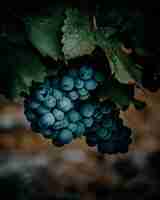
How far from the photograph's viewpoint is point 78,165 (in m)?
4.77

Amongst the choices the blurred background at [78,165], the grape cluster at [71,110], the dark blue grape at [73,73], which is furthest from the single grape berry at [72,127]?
the blurred background at [78,165]

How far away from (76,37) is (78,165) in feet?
11.9

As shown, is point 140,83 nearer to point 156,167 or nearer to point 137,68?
point 137,68

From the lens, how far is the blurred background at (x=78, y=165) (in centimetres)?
431

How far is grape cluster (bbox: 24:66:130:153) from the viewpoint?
4.19ft

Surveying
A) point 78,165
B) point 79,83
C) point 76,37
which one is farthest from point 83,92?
point 78,165

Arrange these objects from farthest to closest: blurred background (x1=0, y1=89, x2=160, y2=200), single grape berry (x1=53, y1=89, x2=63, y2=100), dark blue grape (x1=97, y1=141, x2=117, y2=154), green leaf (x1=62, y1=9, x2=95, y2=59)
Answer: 1. blurred background (x1=0, y1=89, x2=160, y2=200)
2. dark blue grape (x1=97, y1=141, x2=117, y2=154)
3. single grape berry (x1=53, y1=89, x2=63, y2=100)
4. green leaf (x1=62, y1=9, x2=95, y2=59)

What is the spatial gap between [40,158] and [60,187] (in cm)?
45

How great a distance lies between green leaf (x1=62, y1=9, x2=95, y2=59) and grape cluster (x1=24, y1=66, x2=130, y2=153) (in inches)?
2.8

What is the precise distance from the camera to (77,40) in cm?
121

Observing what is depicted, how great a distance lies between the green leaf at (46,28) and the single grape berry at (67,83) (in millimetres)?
57

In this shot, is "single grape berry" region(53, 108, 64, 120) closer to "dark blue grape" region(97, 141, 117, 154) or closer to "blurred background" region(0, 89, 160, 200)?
"dark blue grape" region(97, 141, 117, 154)

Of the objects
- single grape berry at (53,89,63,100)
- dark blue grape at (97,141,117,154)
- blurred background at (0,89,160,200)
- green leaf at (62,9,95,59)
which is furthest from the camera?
blurred background at (0,89,160,200)

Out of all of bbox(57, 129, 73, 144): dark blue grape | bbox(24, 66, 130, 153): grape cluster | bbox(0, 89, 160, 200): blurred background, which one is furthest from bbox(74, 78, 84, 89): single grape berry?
bbox(0, 89, 160, 200): blurred background
